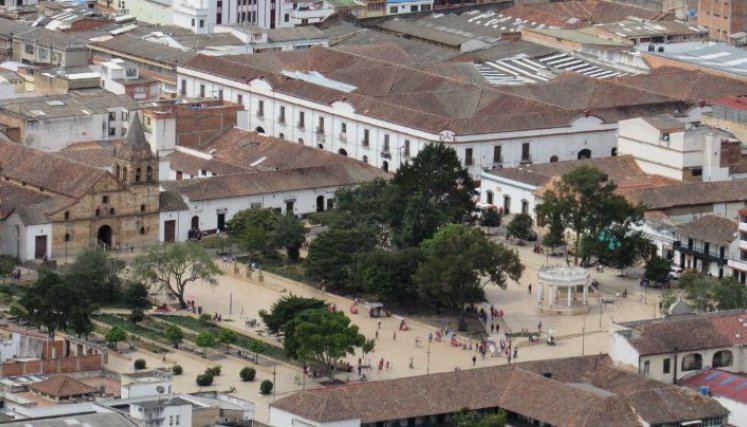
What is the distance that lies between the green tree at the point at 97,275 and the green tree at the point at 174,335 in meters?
6.16

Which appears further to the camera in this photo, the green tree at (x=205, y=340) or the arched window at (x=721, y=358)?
the green tree at (x=205, y=340)

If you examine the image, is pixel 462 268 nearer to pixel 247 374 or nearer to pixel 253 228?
pixel 247 374

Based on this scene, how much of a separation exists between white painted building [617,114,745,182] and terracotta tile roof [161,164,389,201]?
11.5m

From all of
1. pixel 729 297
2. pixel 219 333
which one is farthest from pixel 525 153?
pixel 219 333

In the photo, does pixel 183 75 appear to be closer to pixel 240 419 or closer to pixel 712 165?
pixel 712 165

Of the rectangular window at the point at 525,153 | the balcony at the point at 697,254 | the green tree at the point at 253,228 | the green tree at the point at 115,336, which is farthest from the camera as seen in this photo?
the rectangular window at the point at 525,153

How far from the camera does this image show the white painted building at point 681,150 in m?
143

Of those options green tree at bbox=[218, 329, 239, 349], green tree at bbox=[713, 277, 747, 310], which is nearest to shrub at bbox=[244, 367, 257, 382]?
green tree at bbox=[218, 329, 239, 349]

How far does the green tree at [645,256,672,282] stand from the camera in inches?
5128

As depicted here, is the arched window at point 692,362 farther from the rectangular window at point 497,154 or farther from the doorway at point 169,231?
the rectangular window at point 497,154

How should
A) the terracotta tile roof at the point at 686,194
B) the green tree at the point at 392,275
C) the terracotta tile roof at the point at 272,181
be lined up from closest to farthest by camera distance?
the green tree at the point at 392,275
the terracotta tile roof at the point at 686,194
the terracotta tile roof at the point at 272,181

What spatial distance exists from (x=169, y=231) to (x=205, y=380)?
955 inches

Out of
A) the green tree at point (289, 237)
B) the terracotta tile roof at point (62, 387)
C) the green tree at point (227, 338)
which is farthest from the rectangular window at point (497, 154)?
the terracotta tile roof at point (62, 387)

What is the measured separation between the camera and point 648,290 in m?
130
